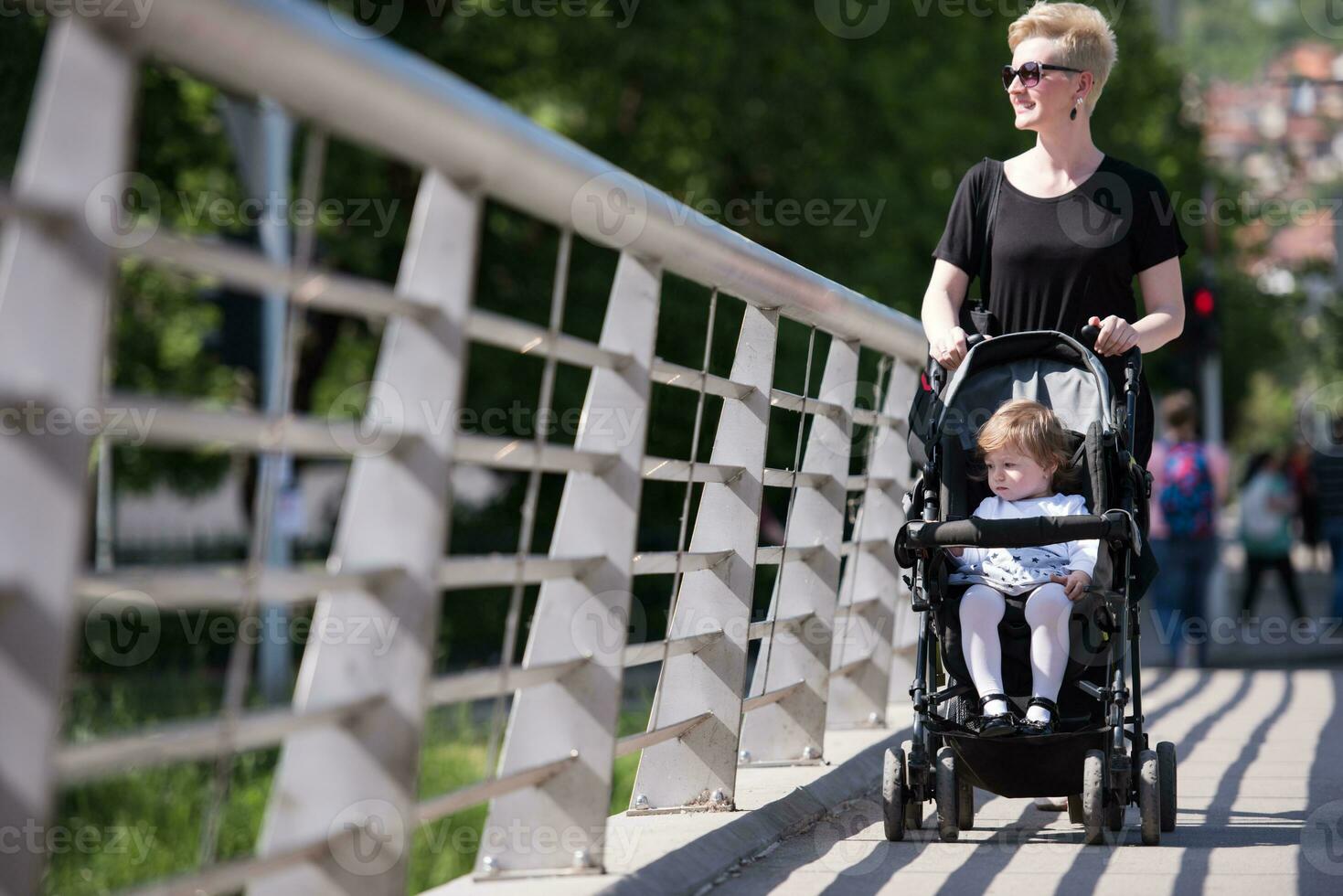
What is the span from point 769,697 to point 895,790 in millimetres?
872

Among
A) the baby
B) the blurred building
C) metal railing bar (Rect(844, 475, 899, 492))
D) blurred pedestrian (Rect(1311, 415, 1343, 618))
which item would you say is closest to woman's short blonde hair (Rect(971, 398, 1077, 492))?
the baby

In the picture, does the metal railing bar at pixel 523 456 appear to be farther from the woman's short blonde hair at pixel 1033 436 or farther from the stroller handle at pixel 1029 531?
the woman's short blonde hair at pixel 1033 436

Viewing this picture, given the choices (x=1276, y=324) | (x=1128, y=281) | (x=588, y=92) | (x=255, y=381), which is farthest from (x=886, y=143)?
(x=1276, y=324)

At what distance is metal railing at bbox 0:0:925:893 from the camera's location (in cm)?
213

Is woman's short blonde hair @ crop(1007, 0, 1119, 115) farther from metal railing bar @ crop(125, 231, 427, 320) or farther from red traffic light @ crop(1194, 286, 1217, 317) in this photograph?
red traffic light @ crop(1194, 286, 1217, 317)

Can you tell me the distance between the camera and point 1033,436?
16.0ft

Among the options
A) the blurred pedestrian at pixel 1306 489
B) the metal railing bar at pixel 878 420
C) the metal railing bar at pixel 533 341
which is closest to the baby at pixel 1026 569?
the metal railing bar at pixel 878 420

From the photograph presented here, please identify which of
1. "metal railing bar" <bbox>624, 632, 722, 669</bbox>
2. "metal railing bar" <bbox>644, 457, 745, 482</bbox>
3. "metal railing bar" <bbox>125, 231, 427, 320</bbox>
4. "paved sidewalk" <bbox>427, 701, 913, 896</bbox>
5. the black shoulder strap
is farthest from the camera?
the black shoulder strap

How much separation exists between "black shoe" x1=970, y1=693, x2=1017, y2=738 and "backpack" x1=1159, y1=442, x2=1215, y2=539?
8.04m

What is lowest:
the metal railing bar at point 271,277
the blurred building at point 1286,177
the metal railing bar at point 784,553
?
the metal railing bar at point 784,553

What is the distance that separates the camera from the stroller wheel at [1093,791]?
4543mm

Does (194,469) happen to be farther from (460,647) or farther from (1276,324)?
(1276,324)

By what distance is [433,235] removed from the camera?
309cm

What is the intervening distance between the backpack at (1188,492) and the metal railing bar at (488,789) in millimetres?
9215
